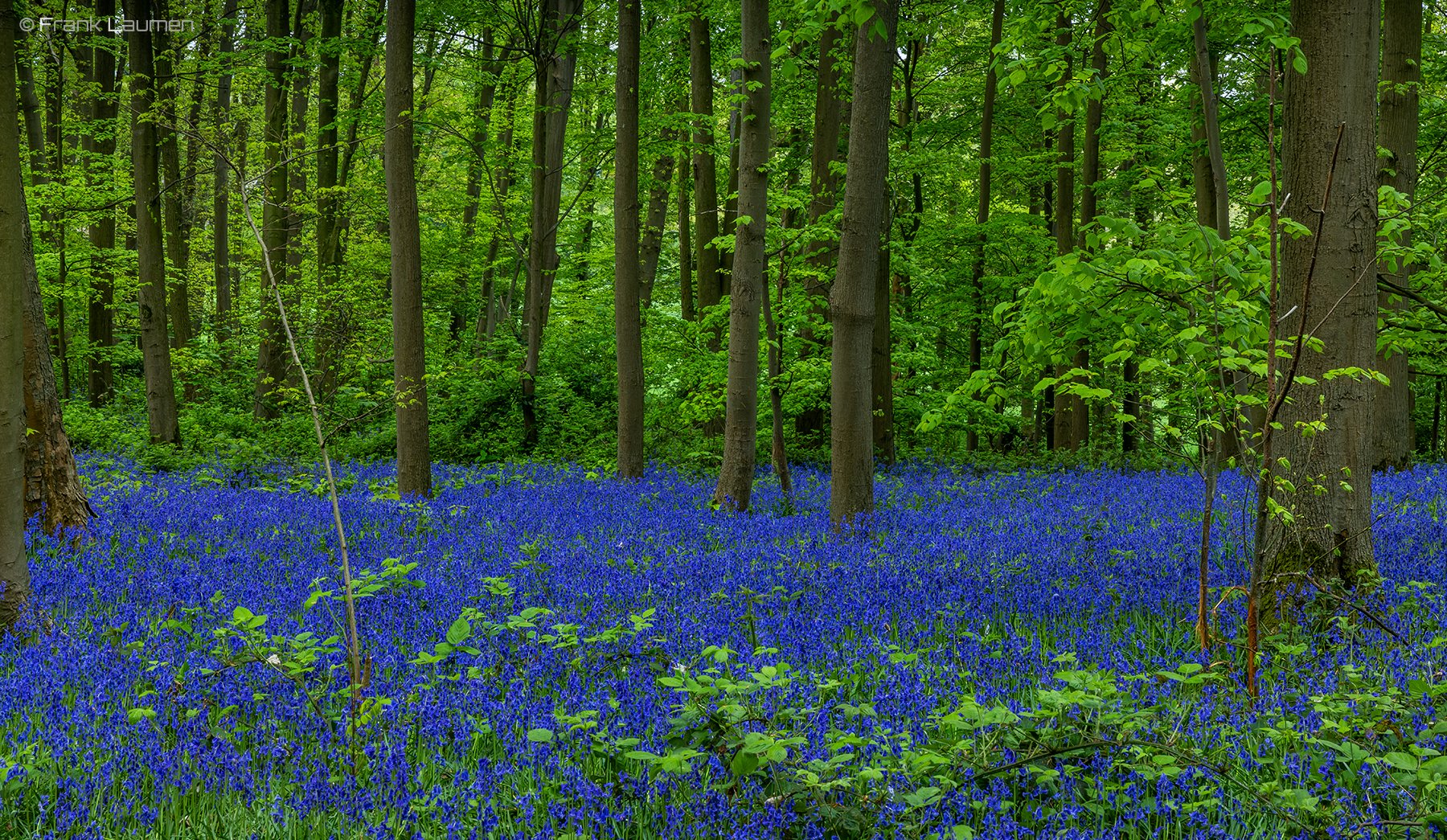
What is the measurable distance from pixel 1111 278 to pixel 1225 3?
15.9 ft

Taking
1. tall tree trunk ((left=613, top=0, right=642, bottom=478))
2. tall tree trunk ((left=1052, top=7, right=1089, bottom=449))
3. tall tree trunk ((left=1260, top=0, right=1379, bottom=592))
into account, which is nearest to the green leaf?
tall tree trunk ((left=1260, top=0, right=1379, bottom=592))

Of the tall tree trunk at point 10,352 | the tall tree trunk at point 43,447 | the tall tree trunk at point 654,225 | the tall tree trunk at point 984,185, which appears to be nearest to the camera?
the tall tree trunk at point 10,352

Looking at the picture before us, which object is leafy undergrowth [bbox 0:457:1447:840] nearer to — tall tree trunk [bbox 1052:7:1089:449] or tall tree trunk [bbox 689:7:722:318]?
tall tree trunk [bbox 689:7:722:318]

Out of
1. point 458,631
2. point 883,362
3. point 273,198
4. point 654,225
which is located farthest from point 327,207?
point 458,631

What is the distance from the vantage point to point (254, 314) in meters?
23.3

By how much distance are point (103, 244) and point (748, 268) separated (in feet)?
53.5

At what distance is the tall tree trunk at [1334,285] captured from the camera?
4945 millimetres

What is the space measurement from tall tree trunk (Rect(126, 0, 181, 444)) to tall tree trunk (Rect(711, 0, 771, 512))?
32.1 ft

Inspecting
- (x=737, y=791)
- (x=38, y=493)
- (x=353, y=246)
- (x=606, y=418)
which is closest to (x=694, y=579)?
(x=737, y=791)

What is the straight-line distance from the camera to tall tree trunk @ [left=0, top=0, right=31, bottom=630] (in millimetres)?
4652

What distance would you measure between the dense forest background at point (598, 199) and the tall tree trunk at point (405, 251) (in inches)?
11.6

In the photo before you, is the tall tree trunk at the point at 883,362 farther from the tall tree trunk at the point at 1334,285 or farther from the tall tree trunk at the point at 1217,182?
the tall tree trunk at the point at 1334,285

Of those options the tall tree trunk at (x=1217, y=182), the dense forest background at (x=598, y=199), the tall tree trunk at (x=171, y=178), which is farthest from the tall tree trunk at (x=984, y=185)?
the tall tree trunk at (x=171, y=178)

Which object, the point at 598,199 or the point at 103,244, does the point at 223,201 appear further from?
the point at 598,199
